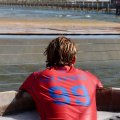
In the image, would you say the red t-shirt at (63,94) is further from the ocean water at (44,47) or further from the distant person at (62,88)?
the ocean water at (44,47)

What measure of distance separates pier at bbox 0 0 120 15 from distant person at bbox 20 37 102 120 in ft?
232

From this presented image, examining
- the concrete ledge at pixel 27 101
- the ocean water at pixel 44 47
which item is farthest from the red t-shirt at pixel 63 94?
the ocean water at pixel 44 47

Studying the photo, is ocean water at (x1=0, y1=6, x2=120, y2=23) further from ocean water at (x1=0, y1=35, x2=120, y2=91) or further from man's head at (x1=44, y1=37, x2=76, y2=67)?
man's head at (x1=44, y1=37, x2=76, y2=67)

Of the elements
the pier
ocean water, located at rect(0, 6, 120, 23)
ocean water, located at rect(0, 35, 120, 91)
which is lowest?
the pier

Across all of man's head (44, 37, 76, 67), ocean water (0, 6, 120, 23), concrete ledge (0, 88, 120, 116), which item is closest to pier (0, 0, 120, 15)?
ocean water (0, 6, 120, 23)

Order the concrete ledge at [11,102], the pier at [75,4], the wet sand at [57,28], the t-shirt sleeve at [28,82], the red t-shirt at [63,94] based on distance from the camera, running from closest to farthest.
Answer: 1. the red t-shirt at [63,94]
2. the t-shirt sleeve at [28,82]
3. the concrete ledge at [11,102]
4. the wet sand at [57,28]
5. the pier at [75,4]

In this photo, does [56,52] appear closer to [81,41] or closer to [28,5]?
[81,41]

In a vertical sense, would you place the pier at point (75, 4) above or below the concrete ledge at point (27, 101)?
below

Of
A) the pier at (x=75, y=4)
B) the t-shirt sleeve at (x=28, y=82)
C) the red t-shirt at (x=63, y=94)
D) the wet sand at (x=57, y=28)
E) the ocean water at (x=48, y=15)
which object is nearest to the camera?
the red t-shirt at (x=63, y=94)

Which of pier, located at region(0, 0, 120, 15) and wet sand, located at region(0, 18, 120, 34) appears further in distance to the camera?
pier, located at region(0, 0, 120, 15)

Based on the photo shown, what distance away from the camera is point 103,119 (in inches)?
147

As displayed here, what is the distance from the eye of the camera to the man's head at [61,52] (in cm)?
315

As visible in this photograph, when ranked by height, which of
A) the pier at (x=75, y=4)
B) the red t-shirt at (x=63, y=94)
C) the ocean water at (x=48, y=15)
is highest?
the red t-shirt at (x=63, y=94)

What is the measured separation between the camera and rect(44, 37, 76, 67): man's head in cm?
315
